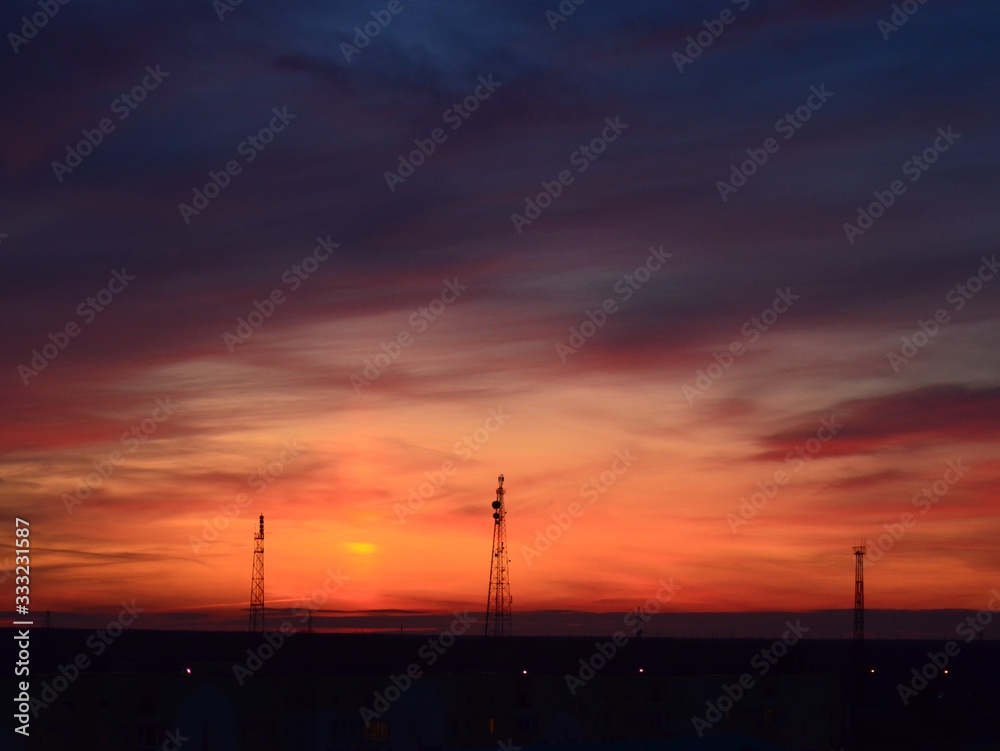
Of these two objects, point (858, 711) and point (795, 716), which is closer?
point (795, 716)

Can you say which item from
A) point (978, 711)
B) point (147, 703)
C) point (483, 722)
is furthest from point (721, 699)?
point (978, 711)

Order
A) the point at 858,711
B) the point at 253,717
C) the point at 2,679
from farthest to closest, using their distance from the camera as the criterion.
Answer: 1. the point at 858,711
2. the point at 253,717
3. the point at 2,679

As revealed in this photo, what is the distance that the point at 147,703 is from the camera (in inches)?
2618

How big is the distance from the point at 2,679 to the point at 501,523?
40.9 metres

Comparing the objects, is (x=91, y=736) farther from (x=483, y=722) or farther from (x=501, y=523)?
(x=501, y=523)

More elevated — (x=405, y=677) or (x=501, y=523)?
(x=501, y=523)

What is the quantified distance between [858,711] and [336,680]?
73.9 metres

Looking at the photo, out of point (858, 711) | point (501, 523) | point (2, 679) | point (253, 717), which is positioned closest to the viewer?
point (2, 679)

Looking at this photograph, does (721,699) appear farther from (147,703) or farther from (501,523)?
(147,703)

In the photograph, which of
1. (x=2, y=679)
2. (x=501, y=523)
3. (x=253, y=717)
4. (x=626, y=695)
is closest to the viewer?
(x=2, y=679)

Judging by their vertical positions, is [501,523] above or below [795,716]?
above

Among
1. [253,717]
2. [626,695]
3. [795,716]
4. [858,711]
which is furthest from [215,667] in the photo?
[858,711]

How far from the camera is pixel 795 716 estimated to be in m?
82.1

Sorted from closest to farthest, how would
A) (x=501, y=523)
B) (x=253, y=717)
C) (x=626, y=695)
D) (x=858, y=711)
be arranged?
(x=253, y=717) < (x=626, y=695) < (x=501, y=523) < (x=858, y=711)
